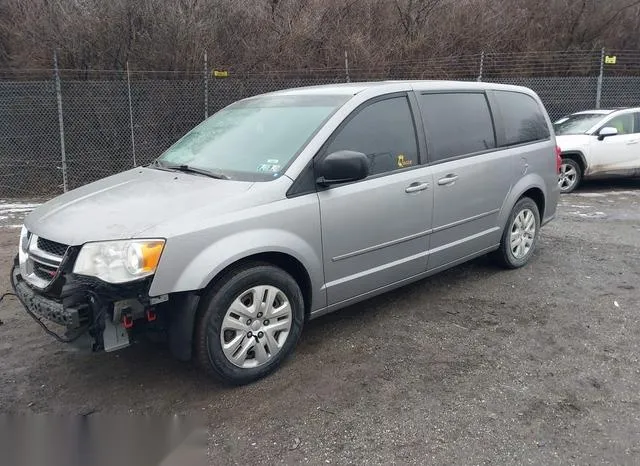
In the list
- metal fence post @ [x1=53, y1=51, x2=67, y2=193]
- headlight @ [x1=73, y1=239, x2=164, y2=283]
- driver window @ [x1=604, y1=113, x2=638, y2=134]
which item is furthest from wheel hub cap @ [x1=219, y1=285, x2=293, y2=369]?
driver window @ [x1=604, y1=113, x2=638, y2=134]

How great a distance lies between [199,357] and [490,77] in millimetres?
13762

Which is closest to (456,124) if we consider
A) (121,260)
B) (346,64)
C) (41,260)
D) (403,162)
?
(403,162)

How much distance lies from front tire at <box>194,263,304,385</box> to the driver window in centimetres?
906

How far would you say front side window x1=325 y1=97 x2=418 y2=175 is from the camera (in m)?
3.82

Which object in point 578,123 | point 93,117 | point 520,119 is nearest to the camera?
point 520,119

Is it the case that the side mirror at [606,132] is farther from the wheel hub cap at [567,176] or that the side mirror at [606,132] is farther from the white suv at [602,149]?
the wheel hub cap at [567,176]

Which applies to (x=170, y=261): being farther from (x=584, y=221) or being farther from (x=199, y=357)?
(x=584, y=221)

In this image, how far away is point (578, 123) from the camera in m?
10.5

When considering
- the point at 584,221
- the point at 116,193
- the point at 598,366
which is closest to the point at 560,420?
the point at 598,366

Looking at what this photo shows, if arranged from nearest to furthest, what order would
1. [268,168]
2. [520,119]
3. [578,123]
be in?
[268,168]
[520,119]
[578,123]

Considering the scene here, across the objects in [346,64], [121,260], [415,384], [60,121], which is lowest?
[415,384]

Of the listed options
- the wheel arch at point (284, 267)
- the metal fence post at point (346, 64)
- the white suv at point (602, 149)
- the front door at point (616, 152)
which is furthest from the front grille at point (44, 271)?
the metal fence post at point (346, 64)

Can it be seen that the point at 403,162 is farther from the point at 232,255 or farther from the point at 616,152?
the point at 616,152

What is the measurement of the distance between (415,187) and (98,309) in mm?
2406
